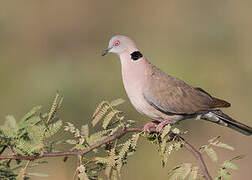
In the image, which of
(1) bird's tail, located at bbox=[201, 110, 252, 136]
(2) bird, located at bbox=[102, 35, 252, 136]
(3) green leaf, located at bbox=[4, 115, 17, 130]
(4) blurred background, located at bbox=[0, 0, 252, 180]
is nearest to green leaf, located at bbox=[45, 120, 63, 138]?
(3) green leaf, located at bbox=[4, 115, 17, 130]

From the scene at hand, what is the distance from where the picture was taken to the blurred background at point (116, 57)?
720 cm

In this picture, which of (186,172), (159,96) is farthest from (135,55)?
(186,172)

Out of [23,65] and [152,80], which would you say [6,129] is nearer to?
[152,80]

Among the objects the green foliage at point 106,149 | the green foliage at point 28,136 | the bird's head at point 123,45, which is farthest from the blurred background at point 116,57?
the green foliage at point 28,136

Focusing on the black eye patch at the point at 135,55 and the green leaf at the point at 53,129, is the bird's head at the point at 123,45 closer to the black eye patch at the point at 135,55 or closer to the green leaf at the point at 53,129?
the black eye patch at the point at 135,55

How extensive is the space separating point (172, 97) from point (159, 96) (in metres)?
0.15

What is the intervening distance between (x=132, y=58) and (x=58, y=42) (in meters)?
6.01

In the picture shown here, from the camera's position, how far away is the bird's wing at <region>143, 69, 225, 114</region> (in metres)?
4.23

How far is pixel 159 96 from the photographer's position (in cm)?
428

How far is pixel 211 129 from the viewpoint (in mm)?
7566

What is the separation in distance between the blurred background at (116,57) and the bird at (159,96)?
68.5 inches

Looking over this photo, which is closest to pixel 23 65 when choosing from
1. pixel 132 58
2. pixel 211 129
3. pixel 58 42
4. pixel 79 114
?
pixel 58 42

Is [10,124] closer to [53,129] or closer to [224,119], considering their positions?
[53,129]

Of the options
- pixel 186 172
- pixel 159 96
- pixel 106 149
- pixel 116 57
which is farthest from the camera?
pixel 116 57
